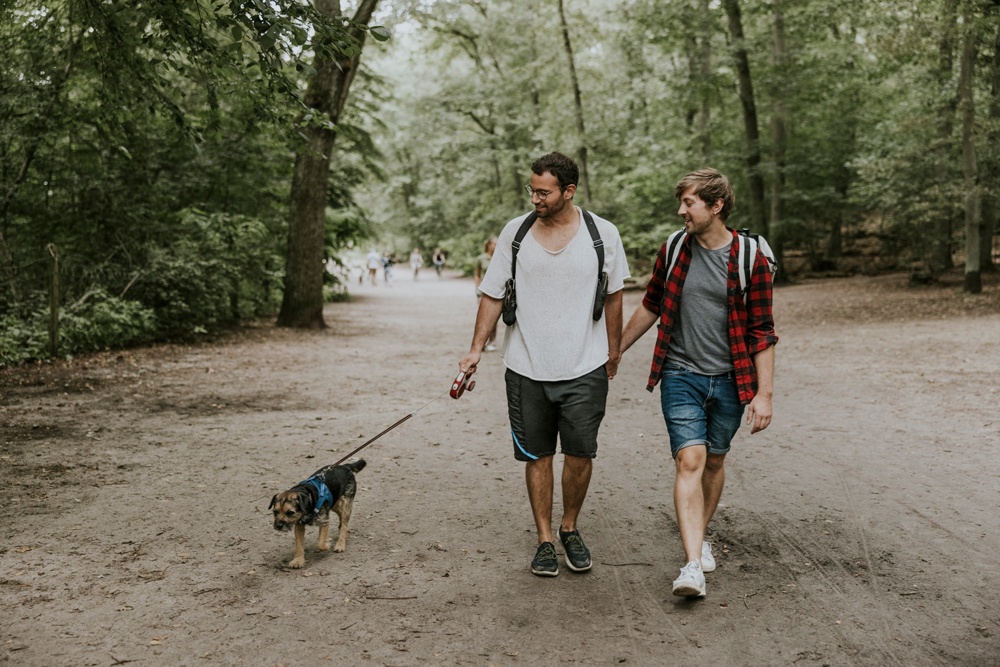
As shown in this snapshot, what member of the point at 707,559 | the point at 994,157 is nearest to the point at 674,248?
the point at 707,559

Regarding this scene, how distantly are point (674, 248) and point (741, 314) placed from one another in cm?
46

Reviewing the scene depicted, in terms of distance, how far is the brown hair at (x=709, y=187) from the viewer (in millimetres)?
3934

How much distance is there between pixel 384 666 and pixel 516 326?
173cm

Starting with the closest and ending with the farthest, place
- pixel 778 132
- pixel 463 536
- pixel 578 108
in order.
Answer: pixel 463 536 < pixel 778 132 < pixel 578 108

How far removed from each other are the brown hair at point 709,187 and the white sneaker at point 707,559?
1685mm

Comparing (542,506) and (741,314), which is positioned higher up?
(741,314)

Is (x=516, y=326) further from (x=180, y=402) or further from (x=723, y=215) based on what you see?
(x=180, y=402)

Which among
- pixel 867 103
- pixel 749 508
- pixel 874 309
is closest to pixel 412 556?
pixel 749 508

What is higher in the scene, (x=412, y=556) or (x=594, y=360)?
(x=594, y=360)

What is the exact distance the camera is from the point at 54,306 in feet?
35.9

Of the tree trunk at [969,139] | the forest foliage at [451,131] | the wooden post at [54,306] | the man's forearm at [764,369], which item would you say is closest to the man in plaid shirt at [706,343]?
the man's forearm at [764,369]

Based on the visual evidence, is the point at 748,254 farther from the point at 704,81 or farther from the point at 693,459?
the point at 704,81

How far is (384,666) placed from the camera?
10.8 ft

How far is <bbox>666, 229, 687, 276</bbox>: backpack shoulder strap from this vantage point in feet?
13.6
